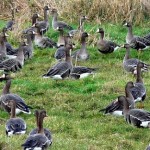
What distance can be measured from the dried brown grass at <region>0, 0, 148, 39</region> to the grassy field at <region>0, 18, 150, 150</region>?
2.55 meters

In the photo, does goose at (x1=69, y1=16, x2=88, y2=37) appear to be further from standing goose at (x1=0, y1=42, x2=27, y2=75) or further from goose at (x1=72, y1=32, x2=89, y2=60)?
standing goose at (x1=0, y1=42, x2=27, y2=75)

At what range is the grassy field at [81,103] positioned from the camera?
38.3ft

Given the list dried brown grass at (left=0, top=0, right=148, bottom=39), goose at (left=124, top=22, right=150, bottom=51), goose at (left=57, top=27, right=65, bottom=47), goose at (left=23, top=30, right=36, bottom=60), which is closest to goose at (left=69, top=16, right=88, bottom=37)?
goose at (left=57, top=27, right=65, bottom=47)

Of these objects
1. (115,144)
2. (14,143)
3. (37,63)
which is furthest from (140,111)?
(37,63)

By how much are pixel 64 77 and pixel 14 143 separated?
5.13 metres

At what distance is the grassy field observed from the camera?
11680 millimetres

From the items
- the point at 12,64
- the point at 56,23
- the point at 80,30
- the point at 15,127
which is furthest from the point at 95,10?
the point at 15,127

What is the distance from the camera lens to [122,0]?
880 inches

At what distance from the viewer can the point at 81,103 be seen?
1441 cm

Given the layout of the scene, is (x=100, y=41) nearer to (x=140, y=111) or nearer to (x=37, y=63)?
(x=37, y=63)

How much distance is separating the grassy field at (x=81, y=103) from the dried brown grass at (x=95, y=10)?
255 centimetres

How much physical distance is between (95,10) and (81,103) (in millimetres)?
9045

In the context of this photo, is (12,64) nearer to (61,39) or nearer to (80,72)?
(80,72)

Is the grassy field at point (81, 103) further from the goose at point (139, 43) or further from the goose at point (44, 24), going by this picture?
the goose at point (44, 24)
